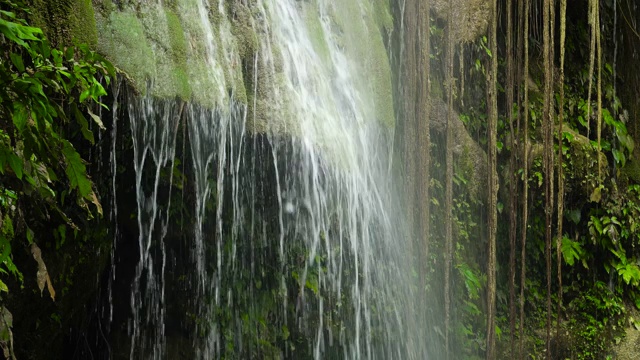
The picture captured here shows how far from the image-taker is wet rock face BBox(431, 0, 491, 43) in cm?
648

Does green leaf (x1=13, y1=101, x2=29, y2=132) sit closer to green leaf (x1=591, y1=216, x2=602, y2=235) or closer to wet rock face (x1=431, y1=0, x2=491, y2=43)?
wet rock face (x1=431, y1=0, x2=491, y2=43)

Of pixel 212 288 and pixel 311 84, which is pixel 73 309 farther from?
pixel 311 84

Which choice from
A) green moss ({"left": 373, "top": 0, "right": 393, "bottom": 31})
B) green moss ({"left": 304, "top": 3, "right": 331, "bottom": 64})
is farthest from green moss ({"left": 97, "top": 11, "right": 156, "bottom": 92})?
green moss ({"left": 373, "top": 0, "right": 393, "bottom": 31})

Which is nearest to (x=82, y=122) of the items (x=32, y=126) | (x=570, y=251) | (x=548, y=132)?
(x=32, y=126)

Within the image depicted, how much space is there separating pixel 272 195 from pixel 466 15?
262cm

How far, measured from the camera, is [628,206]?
7.02m

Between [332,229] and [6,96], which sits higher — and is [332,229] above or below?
below

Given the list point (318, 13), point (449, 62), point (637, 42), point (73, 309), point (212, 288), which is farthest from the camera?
point (637, 42)

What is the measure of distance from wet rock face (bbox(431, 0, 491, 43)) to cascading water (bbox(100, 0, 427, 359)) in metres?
0.82

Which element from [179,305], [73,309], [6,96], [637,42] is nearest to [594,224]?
[637,42]

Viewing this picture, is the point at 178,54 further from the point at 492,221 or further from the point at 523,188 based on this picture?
the point at 523,188

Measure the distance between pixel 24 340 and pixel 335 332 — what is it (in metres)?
2.44

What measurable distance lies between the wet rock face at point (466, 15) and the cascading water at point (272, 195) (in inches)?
32.2

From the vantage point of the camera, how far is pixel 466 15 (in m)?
6.52
